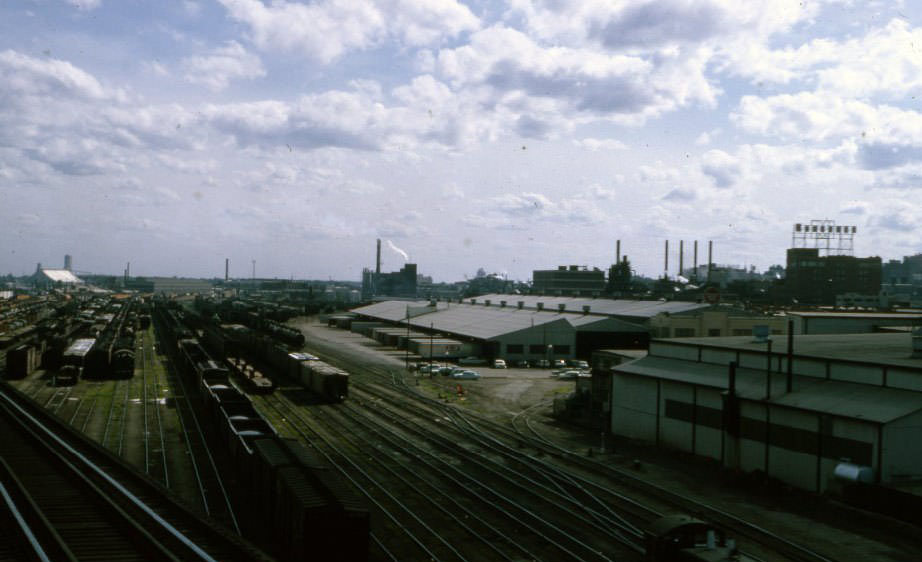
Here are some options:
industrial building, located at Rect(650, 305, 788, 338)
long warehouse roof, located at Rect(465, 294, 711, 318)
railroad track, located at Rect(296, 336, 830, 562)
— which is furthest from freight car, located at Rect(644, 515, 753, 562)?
long warehouse roof, located at Rect(465, 294, 711, 318)

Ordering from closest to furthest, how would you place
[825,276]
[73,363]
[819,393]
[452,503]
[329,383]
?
[452,503]
[819,393]
[329,383]
[73,363]
[825,276]

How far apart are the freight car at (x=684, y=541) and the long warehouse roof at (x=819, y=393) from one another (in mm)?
12434

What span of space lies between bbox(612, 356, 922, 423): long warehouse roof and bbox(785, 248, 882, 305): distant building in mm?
151726

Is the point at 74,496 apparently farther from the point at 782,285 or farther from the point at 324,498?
the point at 782,285

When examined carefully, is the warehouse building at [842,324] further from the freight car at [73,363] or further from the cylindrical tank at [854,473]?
the freight car at [73,363]

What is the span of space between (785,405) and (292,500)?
2199cm

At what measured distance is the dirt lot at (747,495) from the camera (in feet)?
79.7

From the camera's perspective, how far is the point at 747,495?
30.5 metres

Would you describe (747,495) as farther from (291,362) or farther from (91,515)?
(291,362)

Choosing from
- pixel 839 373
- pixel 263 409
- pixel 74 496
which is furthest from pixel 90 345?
pixel 839 373

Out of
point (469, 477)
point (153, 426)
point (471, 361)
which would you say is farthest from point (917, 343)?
point (471, 361)

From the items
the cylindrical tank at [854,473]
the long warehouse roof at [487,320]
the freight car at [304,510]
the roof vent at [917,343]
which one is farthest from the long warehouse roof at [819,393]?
the long warehouse roof at [487,320]

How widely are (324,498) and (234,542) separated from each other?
328cm

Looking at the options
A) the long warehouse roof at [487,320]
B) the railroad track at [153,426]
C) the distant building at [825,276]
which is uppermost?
the distant building at [825,276]
